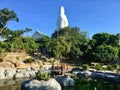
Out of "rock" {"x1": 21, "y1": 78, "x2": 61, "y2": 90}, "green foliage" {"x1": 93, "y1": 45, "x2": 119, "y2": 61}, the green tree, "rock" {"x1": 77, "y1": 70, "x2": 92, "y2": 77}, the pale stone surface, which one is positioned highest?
the pale stone surface

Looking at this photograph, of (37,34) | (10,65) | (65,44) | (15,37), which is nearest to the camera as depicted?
(10,65)

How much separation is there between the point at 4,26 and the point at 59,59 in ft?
41.9

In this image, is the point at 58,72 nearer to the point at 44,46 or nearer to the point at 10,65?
the point at 10,65

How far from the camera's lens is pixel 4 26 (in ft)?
164

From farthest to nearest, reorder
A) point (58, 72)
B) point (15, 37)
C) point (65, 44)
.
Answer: point (65, 44) → point (15, 37) → point (58, 72)

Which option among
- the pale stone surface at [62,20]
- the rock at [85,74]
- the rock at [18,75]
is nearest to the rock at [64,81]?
the rock at [18,75]

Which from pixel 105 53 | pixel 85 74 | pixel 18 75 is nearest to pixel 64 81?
pixel 18 75

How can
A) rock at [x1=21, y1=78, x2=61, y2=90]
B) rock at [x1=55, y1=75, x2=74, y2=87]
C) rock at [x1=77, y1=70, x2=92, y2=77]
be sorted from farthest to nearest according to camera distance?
rock at [x1=77, y1=70, x2=92, y2=77] < rock at [x1=55, y1=75, x2=74, y2=87] < rock at [x1=21, y1=78, x2=61, y2=90]

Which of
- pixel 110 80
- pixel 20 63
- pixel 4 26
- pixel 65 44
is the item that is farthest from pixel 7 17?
pixel 110 80

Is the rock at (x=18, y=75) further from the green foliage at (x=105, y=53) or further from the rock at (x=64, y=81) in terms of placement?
the green foliage at (x=105, y=53)

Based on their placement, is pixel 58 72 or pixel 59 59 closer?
pixel 58 72

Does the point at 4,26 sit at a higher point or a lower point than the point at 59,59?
higher

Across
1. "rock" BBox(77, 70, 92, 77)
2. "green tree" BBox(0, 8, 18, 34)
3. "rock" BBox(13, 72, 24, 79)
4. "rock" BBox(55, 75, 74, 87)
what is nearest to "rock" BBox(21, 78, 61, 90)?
"rock" BBox(55, 75, 74, 87)

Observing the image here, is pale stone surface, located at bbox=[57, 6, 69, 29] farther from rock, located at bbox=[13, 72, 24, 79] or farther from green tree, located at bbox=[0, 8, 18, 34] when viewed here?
rock, located at bbox=[13, 72, 24, 79]
